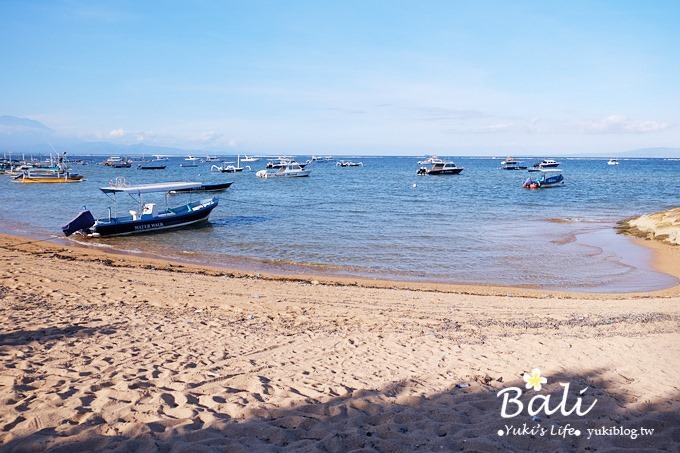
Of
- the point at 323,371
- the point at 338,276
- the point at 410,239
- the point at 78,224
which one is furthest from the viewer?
the point at 410,239

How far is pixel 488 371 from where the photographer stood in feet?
21.6

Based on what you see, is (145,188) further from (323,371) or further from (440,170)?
(440,170)

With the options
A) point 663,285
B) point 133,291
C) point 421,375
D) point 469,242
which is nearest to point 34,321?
point 133,291

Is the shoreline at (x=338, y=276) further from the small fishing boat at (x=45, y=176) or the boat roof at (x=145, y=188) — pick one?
the small fishing boat at (x=45, y=176)

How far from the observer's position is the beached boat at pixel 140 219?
71.2 ft

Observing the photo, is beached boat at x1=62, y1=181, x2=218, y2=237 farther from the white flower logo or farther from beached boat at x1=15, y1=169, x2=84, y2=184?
beached boat at x1=15, y1=169, x2=84, y2=184

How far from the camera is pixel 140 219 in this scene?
23.3m

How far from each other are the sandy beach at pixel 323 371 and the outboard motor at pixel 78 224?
31.3ft

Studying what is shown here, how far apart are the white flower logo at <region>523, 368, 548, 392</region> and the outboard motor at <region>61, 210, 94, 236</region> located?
775 inches

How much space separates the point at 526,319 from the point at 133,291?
27.0ft

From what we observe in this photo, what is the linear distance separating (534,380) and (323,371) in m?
2.51

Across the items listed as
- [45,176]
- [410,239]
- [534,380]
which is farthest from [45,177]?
[534,380]

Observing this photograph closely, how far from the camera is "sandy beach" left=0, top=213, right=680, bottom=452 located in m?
4.67

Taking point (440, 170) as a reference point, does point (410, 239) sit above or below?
below
